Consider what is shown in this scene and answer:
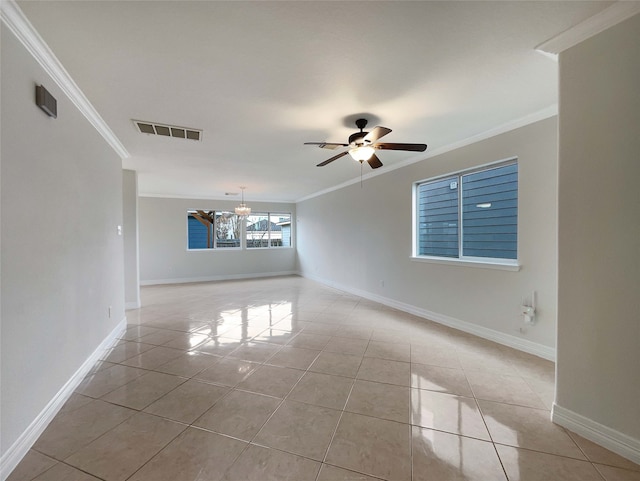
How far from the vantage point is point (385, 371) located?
262cm

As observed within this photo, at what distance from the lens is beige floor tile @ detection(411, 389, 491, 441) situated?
183 cm

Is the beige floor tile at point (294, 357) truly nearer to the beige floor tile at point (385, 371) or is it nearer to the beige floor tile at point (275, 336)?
the beige floor tile at point (275, 336)

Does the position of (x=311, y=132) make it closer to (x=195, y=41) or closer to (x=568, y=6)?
(x=195, y=41)

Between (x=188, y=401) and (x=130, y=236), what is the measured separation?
388cm

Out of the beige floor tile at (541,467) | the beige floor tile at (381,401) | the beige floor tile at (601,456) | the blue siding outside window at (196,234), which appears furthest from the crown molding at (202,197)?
the beige floor tile at (601,456)

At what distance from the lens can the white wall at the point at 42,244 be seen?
5.00 ft

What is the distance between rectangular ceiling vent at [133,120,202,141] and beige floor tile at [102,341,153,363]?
8.23 ft

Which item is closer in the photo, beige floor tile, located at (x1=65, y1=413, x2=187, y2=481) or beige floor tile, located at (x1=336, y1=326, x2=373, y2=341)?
beige floor tile, located at (x1=65, y1=413, x2=187, y2=481)

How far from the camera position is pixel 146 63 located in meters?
1.96

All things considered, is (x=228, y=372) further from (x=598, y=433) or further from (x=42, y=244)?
(x=598, y=433)

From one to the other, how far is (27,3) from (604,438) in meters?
4.11

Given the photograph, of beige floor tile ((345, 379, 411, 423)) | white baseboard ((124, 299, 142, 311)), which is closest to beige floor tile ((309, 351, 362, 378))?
beige floor tile ((345, 379, 411, 423))

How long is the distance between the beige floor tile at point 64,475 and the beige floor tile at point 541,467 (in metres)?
2.25

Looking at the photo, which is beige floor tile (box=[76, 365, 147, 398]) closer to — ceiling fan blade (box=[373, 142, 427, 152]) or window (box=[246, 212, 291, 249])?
ceiling fan blade (box=[373, 142, 427, 152])
